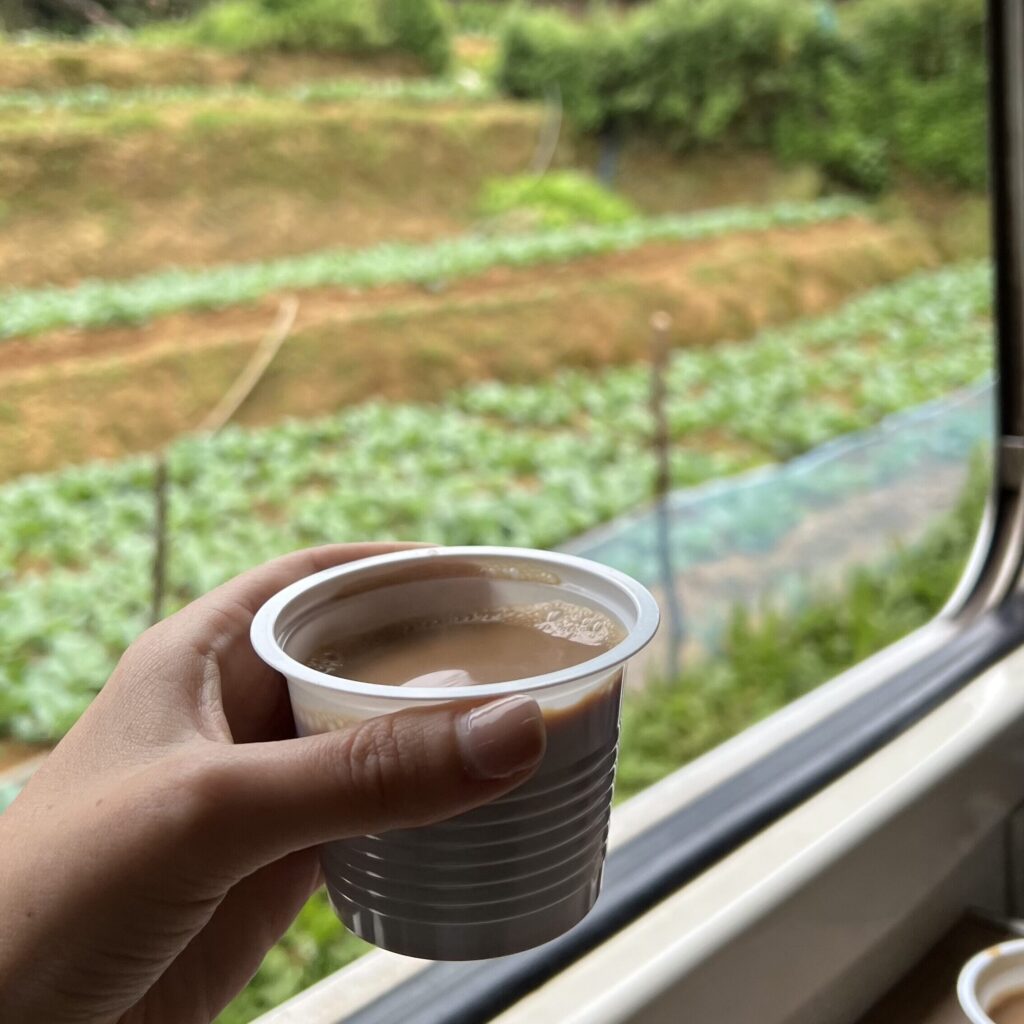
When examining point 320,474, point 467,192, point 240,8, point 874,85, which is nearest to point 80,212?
point 240,8

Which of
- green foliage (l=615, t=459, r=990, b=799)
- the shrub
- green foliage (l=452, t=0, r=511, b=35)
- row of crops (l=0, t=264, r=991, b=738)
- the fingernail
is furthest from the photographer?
the shrub

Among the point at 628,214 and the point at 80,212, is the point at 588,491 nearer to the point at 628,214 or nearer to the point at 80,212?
the point at 80,212

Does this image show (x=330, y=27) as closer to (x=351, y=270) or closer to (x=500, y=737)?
(x=351, y=270)

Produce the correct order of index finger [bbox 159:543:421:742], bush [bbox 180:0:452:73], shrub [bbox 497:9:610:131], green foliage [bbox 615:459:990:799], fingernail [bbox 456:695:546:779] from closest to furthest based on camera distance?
fingernail [bbox 456:695:546:779] < index finger [bbox 159:543:421:742] < green foliage [bbox 615:459:990:799] < bush [bbox 180:0:452:73] < shrub [bbox 497:9:610:131]

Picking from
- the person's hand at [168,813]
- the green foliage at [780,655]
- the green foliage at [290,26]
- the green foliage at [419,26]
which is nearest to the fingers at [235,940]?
the person's hand at [168,813]

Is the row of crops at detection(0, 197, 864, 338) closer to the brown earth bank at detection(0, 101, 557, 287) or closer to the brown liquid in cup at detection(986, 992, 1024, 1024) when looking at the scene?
the brown earth bank at detection(0, 101, 557, 287)

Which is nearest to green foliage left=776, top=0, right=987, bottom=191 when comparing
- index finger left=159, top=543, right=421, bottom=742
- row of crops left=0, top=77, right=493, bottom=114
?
row of crops left=0, top=77, right=493, bottom=114
